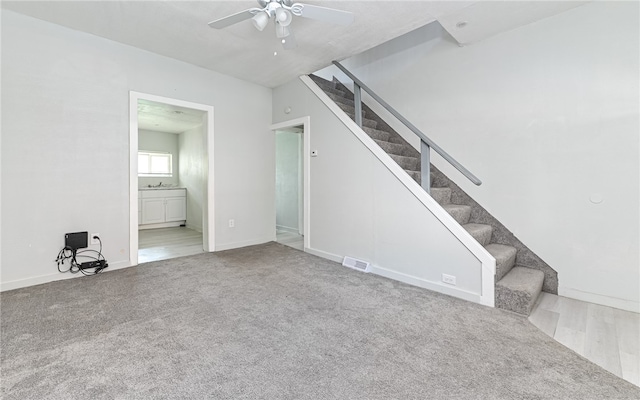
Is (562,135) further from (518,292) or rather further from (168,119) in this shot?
(168,119)

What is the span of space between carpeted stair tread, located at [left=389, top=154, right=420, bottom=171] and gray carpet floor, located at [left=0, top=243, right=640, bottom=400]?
4.98 ft

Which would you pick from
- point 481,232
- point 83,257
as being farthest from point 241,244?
point 481,232

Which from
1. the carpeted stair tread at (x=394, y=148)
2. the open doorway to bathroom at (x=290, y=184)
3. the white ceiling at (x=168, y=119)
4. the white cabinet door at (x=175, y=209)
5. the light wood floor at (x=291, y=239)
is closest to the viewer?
the carpeted stair tread at (x=394, y=148)

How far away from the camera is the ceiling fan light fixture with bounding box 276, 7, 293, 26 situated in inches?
90.2

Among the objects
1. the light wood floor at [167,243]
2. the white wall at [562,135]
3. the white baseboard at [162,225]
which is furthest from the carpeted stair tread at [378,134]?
the white baseboard at [162,225]

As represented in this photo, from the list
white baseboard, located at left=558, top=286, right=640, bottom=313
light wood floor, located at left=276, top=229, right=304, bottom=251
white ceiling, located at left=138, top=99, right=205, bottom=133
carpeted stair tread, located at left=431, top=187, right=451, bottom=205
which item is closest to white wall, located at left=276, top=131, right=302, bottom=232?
light wood floor, located at left=276, top=229, right=304, bottom=251

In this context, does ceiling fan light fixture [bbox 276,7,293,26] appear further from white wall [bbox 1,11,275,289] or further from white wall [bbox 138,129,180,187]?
white wall [bbox 138,129,180,187]

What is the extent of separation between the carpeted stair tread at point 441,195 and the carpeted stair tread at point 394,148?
805 mm

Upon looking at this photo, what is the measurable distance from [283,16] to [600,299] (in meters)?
3.77

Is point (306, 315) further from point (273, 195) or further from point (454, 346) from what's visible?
point (273, 195)

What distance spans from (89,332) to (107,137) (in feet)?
7.64

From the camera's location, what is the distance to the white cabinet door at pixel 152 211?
6.22m

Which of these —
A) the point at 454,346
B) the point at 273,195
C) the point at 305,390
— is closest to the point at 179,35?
the point at 273,195

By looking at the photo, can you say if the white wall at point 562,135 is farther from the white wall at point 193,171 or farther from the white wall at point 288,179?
the white wall at point 193,171
